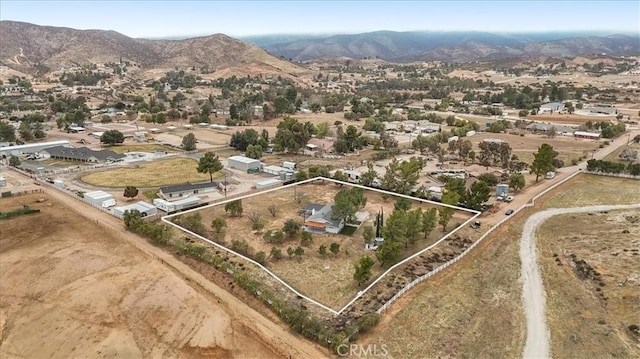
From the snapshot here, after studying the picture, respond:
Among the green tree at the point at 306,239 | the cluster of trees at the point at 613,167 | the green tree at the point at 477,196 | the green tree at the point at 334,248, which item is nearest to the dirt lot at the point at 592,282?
the green tree at the point at 477,196

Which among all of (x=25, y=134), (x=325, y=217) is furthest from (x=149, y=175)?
(x=25, y=134)

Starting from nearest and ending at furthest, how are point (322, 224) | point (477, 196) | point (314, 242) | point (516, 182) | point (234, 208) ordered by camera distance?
point (314, 242) → point (322, 224) → point (234, 208) → point (477, 196) → point (516, 182)

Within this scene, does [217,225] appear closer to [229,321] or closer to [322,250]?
[322,250]

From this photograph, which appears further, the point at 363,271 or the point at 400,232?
the point at 400,232

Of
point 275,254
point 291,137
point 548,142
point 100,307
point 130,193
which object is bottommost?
point 548,142

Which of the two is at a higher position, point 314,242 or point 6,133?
point 6,133

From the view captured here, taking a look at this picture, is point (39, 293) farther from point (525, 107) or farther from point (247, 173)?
point (525, 107)
